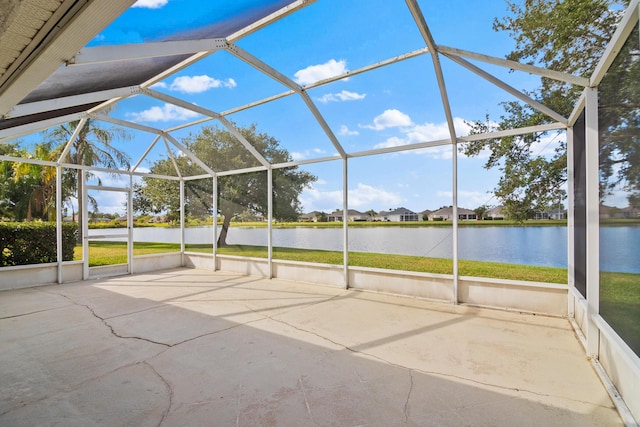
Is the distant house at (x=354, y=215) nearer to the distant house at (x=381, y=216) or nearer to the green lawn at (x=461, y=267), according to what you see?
the distant house at (x=381, y=216)

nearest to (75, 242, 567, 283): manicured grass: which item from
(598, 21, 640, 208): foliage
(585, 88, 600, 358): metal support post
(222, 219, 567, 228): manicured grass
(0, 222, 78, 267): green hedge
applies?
(0, 222, 78, 267): green hedge

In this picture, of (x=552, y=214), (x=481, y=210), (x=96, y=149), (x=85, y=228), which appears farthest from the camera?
(x=96, y=149)

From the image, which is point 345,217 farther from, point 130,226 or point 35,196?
point 35,196

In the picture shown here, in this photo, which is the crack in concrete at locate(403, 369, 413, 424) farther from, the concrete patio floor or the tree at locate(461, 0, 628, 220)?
the tree at locate(461, 0, 628, 220)

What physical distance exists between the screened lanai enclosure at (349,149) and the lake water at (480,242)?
0.02 m

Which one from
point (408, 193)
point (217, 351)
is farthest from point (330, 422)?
point (408, 193)

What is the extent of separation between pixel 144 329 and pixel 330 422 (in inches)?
103

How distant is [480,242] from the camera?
4.37 m

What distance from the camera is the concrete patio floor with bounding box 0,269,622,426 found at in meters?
1.89

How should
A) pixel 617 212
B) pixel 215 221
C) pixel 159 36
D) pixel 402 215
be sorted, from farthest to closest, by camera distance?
1. pixel 215 221
2. pixel 402 215
3. pixel 159 36
4. pixel 617 212

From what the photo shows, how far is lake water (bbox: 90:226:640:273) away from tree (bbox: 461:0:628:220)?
14.9 inches

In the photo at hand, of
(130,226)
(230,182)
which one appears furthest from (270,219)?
(130,226)

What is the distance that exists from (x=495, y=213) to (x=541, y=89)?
5.81 feet

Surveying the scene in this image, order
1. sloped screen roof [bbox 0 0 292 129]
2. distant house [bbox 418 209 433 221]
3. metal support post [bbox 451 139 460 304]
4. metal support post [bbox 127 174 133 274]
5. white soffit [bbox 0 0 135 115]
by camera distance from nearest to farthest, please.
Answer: white soffit [bbox 0 0 135 115] → sloped screen roof [bbox 0 0 292 129] → metal support post [bbox 451 139 460 304] → distant house [bbox 418 209 433 221] → metal support post [bbox 127 174 133 274]
